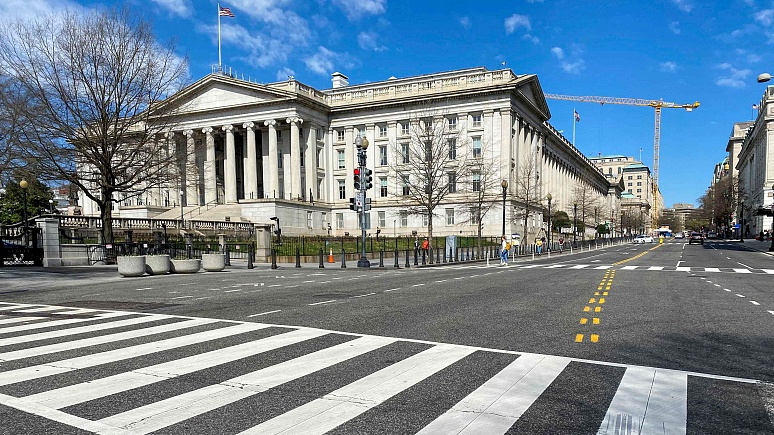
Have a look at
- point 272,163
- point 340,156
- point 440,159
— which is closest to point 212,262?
point 440,159

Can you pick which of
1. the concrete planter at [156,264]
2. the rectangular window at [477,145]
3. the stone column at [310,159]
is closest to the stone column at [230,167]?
the stone column at [310,159]

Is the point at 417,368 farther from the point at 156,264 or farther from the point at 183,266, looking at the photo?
the point at 183,266

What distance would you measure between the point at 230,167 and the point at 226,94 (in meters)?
9.84

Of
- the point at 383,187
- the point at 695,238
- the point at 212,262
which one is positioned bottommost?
the point at 695,238

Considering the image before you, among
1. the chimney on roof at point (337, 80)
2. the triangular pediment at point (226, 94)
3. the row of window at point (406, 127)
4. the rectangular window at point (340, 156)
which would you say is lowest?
the rectangular window at point (340, 156)

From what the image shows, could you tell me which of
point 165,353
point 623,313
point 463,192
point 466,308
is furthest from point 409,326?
point 463,192

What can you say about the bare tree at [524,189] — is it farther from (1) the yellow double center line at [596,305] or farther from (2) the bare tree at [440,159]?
(1) the yellow double center line at [596,305]

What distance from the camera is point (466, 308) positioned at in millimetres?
10750

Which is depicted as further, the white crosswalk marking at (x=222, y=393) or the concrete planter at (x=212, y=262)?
the concrete planter at (x=212, y=262)

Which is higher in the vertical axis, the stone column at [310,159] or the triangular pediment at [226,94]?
the triangular pediment at [226,94]

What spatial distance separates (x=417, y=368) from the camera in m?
5.93

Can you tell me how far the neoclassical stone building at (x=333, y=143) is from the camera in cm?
6316

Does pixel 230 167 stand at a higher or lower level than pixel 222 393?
higher

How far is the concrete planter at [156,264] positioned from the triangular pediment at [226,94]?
44059mm
